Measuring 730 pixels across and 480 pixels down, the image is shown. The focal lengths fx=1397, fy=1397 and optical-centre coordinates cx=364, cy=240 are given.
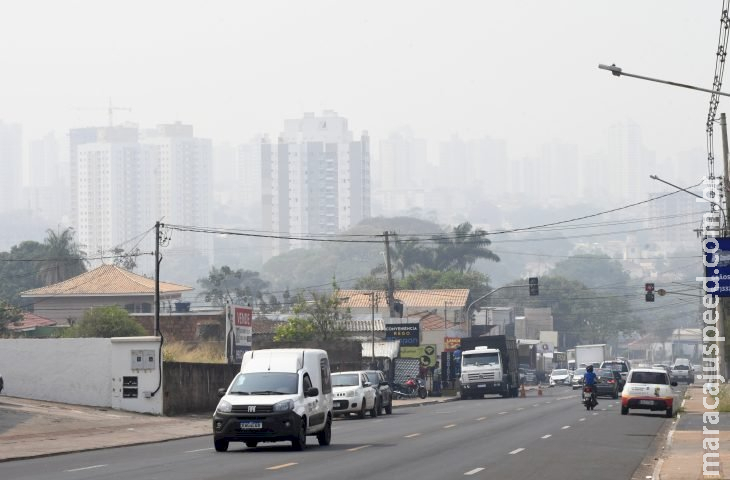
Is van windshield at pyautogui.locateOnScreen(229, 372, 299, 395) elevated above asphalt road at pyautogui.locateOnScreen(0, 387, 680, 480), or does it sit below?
above

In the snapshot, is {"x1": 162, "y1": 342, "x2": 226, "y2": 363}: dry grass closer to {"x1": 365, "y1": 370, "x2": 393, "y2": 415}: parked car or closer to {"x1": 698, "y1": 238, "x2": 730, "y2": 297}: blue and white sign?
{"x1": 365, "y1": 370, "x2": 393, "y2": 415}: parked car

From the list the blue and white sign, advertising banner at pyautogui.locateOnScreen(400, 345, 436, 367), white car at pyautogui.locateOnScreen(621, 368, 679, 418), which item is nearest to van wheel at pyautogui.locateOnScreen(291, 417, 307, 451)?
the blue and white sign

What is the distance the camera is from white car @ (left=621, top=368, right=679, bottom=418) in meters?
45.2

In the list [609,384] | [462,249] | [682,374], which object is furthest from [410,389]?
[462,249]

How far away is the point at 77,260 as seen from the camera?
151500 millimetres

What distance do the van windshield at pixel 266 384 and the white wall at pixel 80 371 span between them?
54.0ft

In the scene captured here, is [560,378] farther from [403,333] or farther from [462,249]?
[462,249]

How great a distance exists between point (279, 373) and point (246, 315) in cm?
2750

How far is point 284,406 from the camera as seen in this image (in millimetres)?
27938

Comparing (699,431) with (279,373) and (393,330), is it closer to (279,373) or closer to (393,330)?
(279,373)

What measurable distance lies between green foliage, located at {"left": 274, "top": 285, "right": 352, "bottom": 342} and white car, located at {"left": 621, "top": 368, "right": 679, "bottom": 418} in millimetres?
38072

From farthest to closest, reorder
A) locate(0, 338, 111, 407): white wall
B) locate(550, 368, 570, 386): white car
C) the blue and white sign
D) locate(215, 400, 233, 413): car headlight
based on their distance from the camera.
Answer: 1. locate(550, 368, 570, 386): white car
2. locate(0, 338, 111, 407): white wall
3. the blue and white sign
4. locate(215, 400, 233, 413): car headlight

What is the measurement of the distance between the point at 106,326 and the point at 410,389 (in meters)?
16.2

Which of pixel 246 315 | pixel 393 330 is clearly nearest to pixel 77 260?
pixel 393 330
